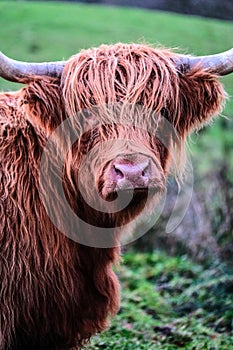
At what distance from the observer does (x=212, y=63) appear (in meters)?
5.03

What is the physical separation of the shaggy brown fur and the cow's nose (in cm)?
15

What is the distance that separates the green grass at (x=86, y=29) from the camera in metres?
13.8

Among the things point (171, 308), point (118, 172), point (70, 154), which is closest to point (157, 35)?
point (171, 308)

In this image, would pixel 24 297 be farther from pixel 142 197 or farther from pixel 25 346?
pixel 142 197

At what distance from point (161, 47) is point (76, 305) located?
1778 millimetres

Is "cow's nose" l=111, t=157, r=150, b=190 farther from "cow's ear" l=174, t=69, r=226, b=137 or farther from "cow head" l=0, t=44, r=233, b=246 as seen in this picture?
"cow's ear" l=174, t=69, r=226, b=137

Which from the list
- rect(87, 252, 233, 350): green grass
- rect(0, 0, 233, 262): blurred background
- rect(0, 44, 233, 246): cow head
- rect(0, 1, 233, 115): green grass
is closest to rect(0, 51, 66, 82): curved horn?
rect(0, 44, 233, 246): cow head

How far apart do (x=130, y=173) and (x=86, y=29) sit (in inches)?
441

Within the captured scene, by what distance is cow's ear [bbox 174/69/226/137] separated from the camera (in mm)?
5039

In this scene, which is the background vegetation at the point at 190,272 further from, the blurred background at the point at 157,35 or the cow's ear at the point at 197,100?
the cow's ear at the point at 197,100

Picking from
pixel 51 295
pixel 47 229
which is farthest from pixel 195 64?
pixel 51 295

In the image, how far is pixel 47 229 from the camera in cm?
494

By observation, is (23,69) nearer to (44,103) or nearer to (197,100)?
(44,103)

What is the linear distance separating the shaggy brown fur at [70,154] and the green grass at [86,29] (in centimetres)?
827
